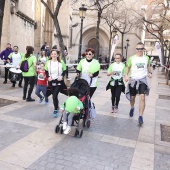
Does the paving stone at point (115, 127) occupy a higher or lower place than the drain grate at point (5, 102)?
lower

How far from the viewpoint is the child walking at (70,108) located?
186 inches

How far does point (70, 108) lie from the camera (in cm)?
470

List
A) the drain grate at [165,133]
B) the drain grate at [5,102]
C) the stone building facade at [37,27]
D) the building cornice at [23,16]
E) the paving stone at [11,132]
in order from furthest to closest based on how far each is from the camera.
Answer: the building cornice at [23,16] < the stone building facade at [37,27] < the drain grate at [5,102] < the drain grate at [165,133] < the paving stone at [11,132]

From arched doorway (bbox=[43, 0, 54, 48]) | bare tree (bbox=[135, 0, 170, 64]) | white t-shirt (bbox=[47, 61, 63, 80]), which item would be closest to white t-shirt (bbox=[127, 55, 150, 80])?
white t-shirt (bbox=[47, 61, 63, 80])

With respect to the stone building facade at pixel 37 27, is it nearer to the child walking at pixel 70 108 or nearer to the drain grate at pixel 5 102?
the drain grate at pixel 5 102

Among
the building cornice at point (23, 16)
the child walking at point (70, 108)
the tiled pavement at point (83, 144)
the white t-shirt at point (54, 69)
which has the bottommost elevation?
the tiled pavement at point (83, 144)

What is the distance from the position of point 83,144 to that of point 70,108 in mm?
734

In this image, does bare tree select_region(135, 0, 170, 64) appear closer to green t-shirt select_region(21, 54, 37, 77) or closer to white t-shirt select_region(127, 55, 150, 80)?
green t-shirt select_region(21, 54, 37, 77)

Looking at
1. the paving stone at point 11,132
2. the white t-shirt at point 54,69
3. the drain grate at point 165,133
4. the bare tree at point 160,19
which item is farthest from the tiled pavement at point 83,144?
the bare tree at point 160,19

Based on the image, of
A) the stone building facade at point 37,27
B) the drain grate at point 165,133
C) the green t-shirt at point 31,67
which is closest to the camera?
the drain grate at point 165,133

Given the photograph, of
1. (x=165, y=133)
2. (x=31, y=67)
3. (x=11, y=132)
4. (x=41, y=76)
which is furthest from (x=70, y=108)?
(x=31, y=67)

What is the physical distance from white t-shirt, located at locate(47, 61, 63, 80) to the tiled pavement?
1.11m

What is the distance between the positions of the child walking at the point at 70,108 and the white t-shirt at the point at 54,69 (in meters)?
1.39

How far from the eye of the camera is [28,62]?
8.05 metres
